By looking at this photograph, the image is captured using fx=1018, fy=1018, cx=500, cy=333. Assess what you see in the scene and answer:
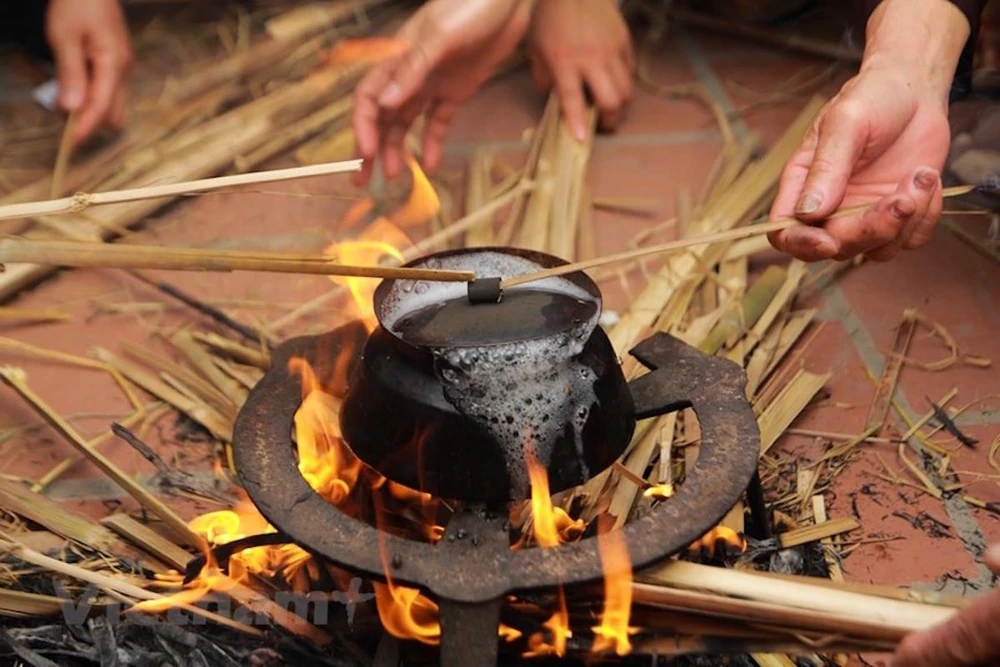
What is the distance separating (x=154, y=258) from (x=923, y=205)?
154 cm

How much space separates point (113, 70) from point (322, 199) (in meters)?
0.84

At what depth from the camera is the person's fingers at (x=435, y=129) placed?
3402 mm

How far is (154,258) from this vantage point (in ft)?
4.74

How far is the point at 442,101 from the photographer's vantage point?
11.1 ft

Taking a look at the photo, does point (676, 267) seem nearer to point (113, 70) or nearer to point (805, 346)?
point (805, 346)

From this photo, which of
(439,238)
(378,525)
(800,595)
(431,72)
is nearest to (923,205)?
(800,595)

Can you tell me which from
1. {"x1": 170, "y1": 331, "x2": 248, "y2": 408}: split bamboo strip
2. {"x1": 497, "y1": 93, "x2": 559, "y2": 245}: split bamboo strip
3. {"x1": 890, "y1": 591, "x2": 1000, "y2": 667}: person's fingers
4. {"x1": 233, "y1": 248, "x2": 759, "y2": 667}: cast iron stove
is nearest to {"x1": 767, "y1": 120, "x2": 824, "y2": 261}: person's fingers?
{"x1": 233, "y1": 248, "x2": 759, "y2": 667}: cast iron stove

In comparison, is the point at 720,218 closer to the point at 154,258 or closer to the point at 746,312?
the point at 746,312

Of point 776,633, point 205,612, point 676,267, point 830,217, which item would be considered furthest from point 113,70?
point 776,633

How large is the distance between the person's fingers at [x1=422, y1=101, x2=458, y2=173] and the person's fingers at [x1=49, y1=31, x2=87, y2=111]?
119 centimetres

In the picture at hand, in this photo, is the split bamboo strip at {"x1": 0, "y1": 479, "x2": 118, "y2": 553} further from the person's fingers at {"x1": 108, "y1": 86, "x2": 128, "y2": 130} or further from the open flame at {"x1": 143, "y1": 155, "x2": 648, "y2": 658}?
the person's fingers at {"x1": 108, "y1": 86, "x2": 128, "y2": 130}

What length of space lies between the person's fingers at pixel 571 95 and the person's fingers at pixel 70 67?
1.64 meters

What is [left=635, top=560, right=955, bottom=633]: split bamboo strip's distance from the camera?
157 centimetres

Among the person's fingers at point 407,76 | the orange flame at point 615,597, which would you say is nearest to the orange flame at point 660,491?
the orange flame at point 615,597
